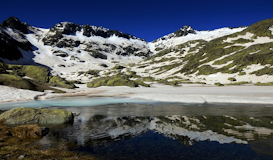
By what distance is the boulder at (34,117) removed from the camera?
11383 mm

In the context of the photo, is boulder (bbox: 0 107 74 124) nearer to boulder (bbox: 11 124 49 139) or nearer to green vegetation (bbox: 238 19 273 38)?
boulder (bbox: 11 124 49 139)

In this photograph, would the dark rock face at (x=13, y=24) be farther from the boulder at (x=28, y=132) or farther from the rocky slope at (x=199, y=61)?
the boulder at (x=28, y=132)

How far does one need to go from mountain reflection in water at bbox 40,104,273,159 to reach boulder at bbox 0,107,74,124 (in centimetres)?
111

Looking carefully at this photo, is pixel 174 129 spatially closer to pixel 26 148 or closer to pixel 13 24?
pixel 26 148

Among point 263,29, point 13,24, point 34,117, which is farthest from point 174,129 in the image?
point 13,24

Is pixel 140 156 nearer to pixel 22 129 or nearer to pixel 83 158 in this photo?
pixel 83 158

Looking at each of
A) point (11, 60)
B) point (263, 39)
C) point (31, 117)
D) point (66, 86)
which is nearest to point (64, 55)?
point (11, 60)

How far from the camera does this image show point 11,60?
111 metres

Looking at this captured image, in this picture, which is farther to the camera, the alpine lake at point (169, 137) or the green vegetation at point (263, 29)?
the green vegetation at point (263, 29)

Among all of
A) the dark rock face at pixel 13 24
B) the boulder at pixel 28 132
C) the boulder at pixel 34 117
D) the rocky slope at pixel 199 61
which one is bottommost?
the boulder at pixel 28 132

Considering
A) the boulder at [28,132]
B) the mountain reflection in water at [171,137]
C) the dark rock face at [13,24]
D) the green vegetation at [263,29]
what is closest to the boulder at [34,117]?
the mountain reflection in water at [171,137]

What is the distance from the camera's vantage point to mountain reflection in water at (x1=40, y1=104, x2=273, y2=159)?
6.97m

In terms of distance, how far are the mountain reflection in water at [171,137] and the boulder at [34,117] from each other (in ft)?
3.64

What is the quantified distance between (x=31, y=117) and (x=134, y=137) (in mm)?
7842
